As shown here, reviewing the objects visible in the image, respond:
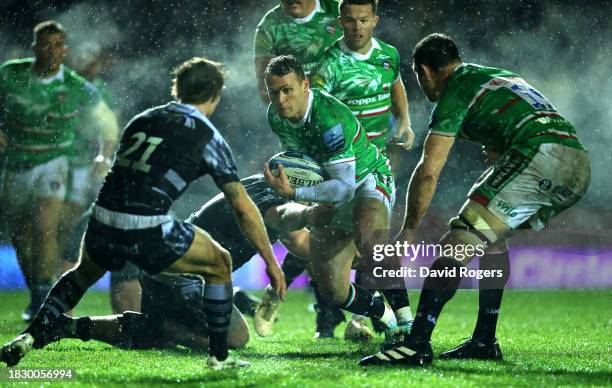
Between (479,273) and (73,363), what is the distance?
2.62 m

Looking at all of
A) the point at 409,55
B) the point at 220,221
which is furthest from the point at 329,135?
the point at 409,55

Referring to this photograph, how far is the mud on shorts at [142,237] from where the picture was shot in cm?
480

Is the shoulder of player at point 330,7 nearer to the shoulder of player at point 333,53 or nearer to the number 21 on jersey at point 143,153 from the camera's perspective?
the shoulder of player at point 333,53

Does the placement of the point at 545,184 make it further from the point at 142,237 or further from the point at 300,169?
the point at 142,237

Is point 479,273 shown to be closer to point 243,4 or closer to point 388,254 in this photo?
point 388,254

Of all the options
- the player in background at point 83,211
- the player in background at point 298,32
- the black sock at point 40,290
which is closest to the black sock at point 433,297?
the player in background at point 83,211

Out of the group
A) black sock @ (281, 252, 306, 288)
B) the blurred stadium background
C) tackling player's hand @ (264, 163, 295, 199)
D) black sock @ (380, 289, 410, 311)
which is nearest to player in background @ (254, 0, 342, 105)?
black sock @ (281, 252, 306, 288)

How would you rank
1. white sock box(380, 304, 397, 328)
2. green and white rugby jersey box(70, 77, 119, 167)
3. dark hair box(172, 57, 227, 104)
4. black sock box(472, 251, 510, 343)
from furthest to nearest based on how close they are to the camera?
green and white rugby jersey box(70, 77, 119, 167), white sock box(380, 304, 397, 328), black sock box(472, 251, 510, 343), dark hair box(172, 57, 227, 104)

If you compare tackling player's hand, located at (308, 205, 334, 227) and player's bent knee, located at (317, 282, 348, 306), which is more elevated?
tackling player's hand, located at (308, 205, 334, 227)

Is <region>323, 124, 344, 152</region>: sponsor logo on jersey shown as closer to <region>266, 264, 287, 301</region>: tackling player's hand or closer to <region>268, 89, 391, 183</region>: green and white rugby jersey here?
<region>268, 89, 391, 183</region>: green and white rugby jersey

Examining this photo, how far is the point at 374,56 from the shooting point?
764cm

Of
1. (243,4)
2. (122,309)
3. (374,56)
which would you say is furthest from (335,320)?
(243,4)

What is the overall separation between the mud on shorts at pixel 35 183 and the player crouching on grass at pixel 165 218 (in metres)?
3.37

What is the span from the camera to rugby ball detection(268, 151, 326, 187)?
661 cm
